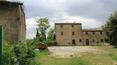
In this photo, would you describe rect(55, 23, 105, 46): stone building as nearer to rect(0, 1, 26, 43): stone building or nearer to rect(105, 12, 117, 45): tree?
rect(105, 12, 117, 45): tree

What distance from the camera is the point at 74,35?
100m

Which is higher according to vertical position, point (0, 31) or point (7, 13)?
point (7, 13)

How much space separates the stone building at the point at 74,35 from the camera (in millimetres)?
99125

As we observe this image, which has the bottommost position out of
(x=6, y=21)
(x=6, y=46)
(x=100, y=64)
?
(x=100, y=64)

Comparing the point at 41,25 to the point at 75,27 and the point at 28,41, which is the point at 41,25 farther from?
the point at 28,41

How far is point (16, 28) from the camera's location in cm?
2378

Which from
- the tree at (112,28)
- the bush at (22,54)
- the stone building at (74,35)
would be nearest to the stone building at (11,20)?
the bush at (22,54)

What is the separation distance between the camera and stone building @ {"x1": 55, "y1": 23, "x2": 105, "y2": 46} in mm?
99125

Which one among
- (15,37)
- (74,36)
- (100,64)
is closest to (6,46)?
(15,37)

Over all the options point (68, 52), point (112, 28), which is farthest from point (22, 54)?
point (112, 28)

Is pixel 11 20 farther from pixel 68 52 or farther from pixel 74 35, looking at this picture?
pixel 74 35

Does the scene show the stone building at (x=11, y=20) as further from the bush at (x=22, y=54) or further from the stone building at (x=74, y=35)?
the stone building at (x=74, y=35)

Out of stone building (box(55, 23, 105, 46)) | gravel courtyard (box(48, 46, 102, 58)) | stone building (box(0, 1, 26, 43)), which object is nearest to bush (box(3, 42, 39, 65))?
stone building (box(0, 1, 26, 43))

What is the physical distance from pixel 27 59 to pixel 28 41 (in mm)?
1107
